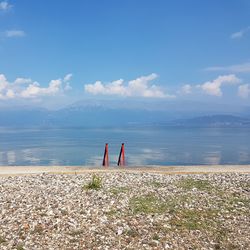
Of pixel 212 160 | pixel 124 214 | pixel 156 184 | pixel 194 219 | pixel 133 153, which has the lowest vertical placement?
pixel 212 160

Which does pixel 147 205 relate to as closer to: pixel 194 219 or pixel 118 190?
pixel 194 219

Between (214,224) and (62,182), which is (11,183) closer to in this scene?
(62,182)

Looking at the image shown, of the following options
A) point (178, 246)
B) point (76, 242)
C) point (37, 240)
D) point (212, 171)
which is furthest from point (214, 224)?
point (212, 171)

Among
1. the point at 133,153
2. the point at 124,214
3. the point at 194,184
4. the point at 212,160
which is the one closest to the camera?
the point at 124,214

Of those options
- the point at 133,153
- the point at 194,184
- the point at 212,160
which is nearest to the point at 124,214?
the point at 194,184

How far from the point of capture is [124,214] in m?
12.0

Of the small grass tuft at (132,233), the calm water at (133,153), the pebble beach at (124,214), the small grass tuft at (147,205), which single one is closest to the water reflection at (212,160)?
the calm water at (133,153)

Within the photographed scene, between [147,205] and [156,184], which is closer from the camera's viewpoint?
[147,205]

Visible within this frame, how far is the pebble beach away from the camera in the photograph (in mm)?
10242

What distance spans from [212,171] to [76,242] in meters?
12.5

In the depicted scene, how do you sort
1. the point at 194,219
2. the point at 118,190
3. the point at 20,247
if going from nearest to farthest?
the point at 20,247 < the point at 194,219 < the point at 118,190

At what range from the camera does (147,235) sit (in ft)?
34.7

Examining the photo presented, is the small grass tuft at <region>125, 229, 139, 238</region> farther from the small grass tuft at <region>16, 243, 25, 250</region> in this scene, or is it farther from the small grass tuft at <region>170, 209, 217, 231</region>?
the small grass tuft at <region>16, 243, 25, 250</region>

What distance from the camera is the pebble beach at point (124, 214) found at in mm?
10242
